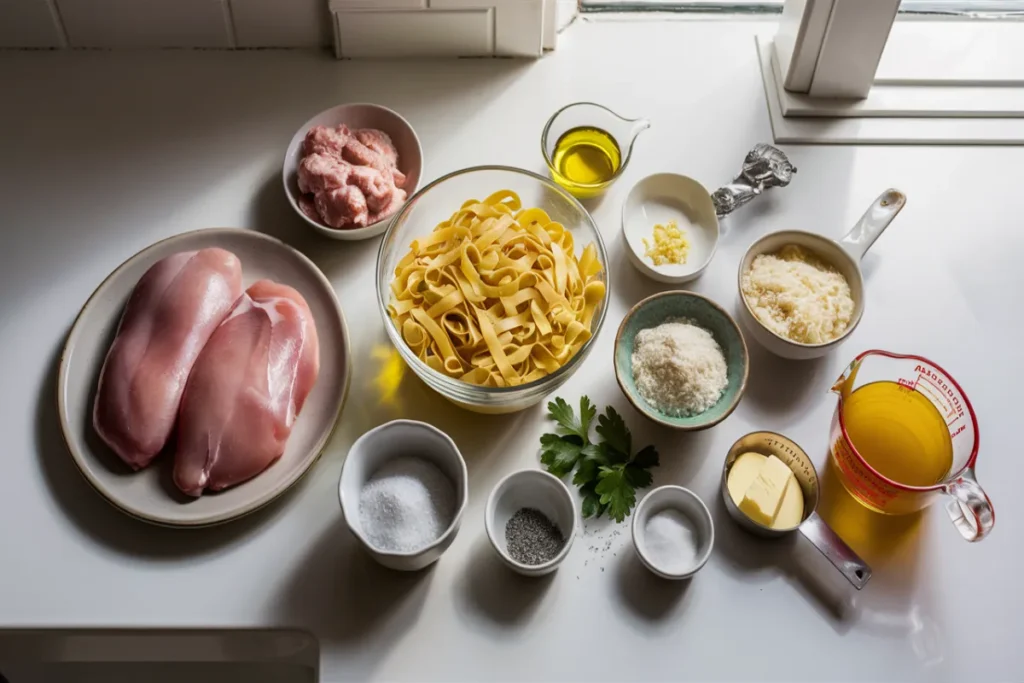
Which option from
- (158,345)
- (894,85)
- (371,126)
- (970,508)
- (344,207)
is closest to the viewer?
(970,508)

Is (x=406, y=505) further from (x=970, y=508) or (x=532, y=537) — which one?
(x=970, y=508)

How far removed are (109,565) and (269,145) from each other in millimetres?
661

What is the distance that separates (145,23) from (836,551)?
129cm

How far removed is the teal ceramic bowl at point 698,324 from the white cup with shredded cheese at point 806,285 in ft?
0.17

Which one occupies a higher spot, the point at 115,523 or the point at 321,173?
the point at 321,173

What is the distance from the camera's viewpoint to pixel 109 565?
0.99 metres

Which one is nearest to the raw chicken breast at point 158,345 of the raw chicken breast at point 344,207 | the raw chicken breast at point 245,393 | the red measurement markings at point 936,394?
the raw chicken breast at point 245,393

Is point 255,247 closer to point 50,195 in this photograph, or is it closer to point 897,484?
point 50,195

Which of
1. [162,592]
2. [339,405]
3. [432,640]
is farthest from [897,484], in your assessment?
[162,592]

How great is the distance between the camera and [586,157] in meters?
1.29

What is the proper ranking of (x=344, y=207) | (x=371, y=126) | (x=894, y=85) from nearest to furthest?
1. (x=344, y=207)
2. (x=371, y=126)
3. (x=894, y=85)

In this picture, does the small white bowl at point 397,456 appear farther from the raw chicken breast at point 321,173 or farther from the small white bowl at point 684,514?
the raw chicken breast at point 321,173

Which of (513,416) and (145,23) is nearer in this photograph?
(513,416)

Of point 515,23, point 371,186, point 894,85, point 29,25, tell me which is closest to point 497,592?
point 371,186
